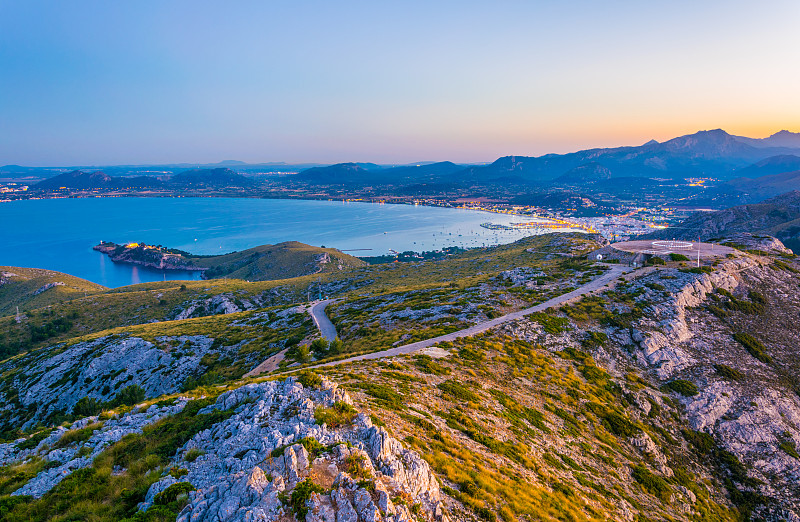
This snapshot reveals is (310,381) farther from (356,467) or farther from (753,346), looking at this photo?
(753,346)

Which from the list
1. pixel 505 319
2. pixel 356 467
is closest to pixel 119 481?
pixel 356 467

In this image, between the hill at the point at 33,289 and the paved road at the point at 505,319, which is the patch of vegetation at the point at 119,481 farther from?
the hill at the point at 33,289

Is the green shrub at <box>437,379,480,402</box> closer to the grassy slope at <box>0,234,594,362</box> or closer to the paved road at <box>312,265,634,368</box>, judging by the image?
the paved road at <box>312,265,634,368</box>

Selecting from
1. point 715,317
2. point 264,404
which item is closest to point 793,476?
point 715,317

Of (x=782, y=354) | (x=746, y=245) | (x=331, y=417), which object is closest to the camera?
(x=331, y=417)

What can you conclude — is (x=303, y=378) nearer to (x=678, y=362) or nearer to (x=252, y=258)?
(x=678, y=362)

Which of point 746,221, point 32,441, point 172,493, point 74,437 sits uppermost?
point 172,493
